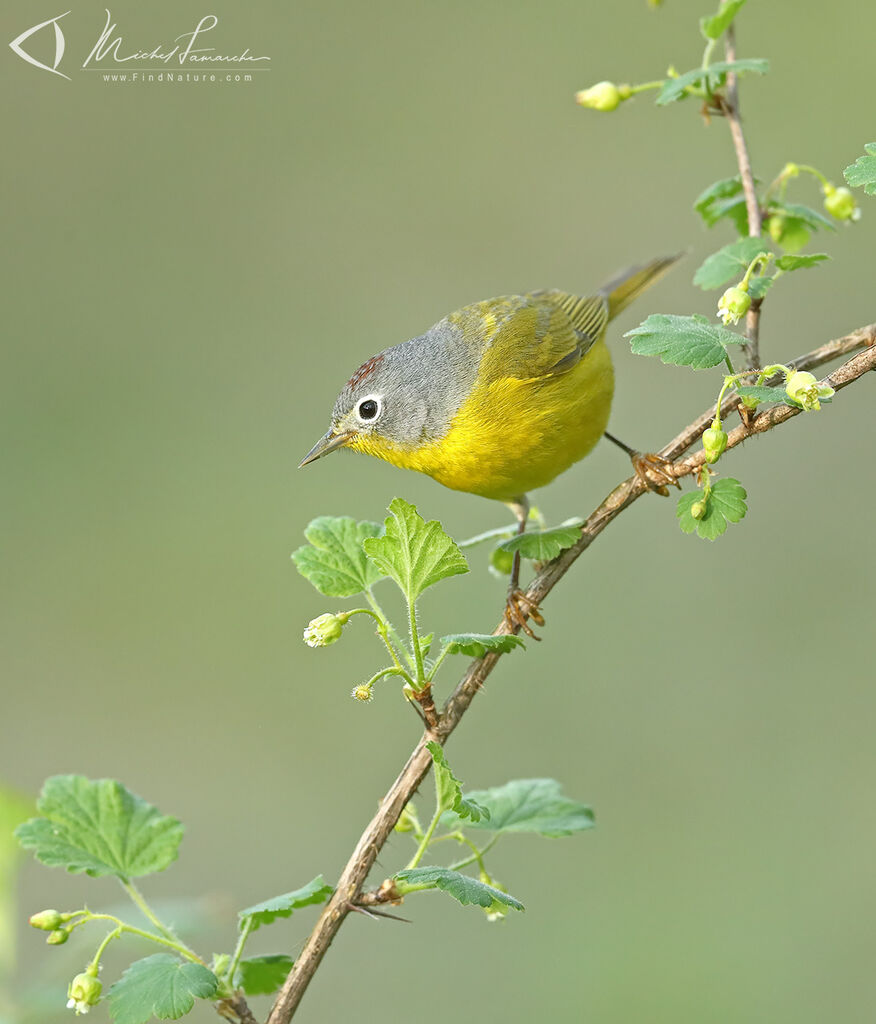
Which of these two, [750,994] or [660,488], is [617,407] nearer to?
[750,994]

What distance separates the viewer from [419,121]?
31.3 feet

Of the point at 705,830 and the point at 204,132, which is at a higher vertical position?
the point at 204,132

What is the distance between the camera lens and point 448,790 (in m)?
1.74

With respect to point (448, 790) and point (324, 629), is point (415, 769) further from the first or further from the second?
point (324, 629)

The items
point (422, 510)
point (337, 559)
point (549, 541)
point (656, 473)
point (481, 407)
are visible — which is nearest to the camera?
point (337, 559)

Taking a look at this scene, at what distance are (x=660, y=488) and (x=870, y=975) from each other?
13.1 ft

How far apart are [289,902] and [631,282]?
123 inches

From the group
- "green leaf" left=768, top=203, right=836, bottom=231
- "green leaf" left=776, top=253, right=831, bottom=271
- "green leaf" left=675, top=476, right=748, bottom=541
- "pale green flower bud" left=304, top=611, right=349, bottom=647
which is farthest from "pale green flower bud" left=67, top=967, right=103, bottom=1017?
"green leaf" left=768, top=203, right=836, bottom=231

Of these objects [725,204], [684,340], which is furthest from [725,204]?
[684,340]

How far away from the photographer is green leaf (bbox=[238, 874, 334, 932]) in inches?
69.0

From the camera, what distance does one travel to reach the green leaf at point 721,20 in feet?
7.54

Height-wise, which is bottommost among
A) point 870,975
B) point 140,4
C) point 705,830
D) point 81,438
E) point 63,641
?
point 870,975

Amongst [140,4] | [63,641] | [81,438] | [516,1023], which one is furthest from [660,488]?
[140,4]

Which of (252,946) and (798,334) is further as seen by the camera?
(798,334)
